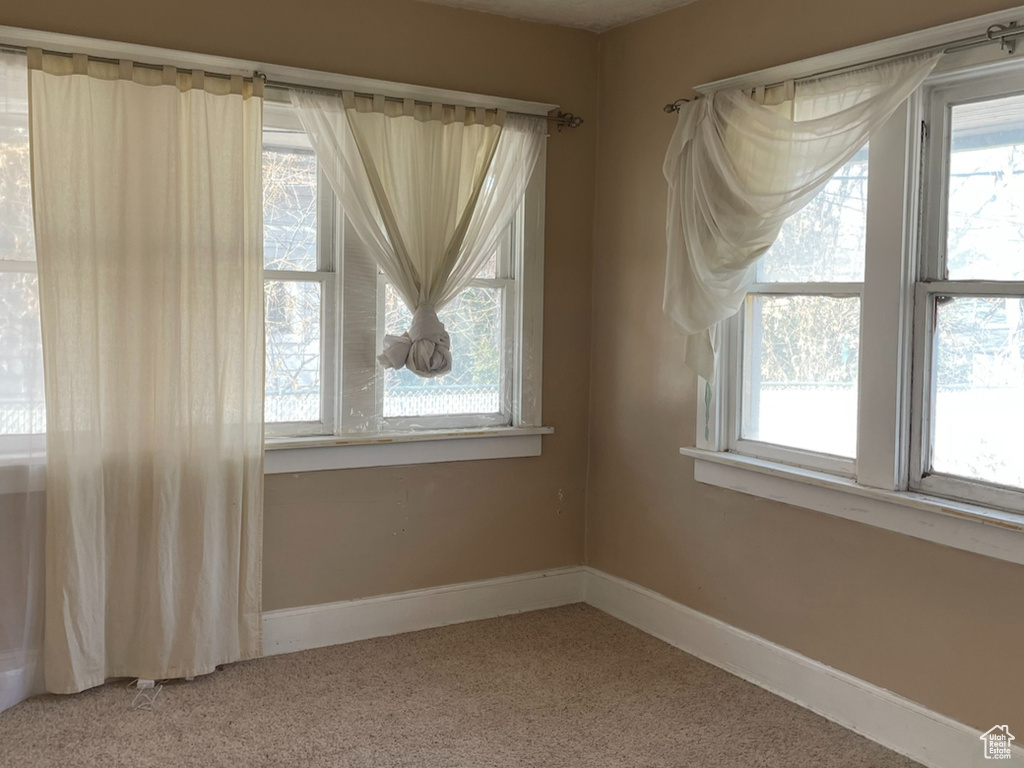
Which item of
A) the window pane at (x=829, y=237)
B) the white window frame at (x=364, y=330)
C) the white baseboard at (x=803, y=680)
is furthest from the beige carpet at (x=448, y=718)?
the window pane at (x=829, y=237)

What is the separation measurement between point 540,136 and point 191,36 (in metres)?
1.46

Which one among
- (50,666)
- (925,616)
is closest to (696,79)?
(925,616)

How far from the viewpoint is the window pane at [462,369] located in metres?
3.80

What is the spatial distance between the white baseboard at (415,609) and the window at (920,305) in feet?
4.57

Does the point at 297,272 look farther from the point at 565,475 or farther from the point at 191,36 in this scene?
the point at 565,475

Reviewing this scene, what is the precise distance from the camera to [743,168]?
129 inches

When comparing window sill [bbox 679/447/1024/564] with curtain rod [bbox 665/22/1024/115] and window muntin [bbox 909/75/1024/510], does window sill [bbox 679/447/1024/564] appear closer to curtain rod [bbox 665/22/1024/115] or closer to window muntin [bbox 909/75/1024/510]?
window muntin [bbox 909/75/1024/510]

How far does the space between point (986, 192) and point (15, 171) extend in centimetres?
304

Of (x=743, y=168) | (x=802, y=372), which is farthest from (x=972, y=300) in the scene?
(x=743, y=168)

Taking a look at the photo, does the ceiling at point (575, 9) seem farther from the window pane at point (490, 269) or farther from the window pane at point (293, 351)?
the window pane at point (293, 351)

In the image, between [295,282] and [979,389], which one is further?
[295,282]

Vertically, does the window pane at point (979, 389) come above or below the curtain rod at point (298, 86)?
below

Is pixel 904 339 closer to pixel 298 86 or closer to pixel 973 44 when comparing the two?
pixel 973 44

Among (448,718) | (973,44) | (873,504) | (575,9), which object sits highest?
(575,9)
